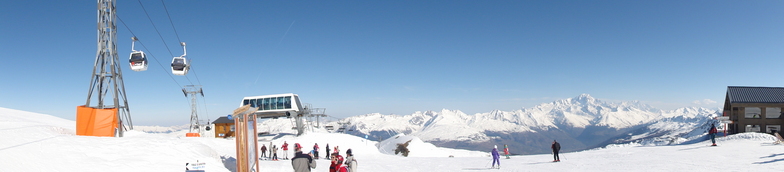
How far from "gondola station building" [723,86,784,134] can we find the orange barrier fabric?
5724 centimetres

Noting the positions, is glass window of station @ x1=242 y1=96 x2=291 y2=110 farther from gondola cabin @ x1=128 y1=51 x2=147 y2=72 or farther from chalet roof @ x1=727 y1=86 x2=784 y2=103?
chalet roof @ x1=727 y1=86 x2=784 y2=103

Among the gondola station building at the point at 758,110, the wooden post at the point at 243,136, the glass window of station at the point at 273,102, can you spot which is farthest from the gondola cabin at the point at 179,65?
the gondola station building at the point at 758,110

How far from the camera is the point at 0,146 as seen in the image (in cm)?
1309

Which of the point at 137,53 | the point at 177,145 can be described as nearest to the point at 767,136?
the point at 177,145

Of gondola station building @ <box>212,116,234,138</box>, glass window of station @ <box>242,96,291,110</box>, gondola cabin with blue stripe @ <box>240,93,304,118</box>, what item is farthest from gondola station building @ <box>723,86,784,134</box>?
gondola station building @ <box>212,116,234,138</box>

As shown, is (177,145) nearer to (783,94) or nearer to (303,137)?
(303,137)

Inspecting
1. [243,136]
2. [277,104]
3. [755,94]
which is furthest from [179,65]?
[755,94]

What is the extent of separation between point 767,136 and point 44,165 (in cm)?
4161

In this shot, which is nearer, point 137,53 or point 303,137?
point 137,53

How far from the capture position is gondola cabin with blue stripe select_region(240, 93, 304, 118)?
5525 centimetres

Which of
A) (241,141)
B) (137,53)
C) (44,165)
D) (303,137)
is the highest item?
(137,53)

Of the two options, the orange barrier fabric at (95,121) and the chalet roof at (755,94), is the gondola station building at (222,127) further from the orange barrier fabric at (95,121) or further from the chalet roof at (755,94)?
the chalet roof at (755,94)

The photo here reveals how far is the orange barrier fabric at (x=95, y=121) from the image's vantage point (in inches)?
882

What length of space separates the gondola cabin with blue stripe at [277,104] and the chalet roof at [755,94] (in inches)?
2064
